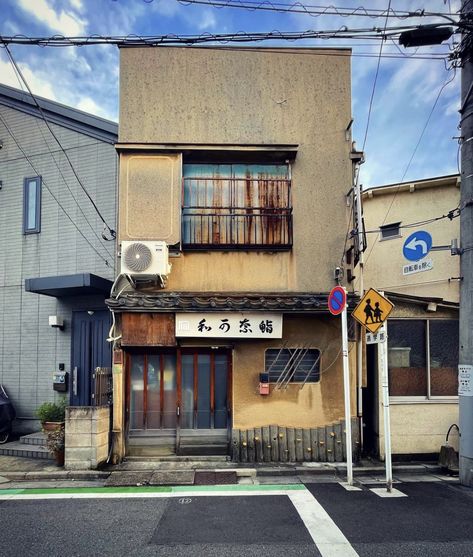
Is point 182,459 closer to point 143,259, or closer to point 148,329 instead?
point 148,329

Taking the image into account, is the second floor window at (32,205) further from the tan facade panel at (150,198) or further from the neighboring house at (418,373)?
the neighboring house at (418,373)

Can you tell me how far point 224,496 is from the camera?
23.4 ft

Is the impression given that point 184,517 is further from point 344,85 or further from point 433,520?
point 344,85

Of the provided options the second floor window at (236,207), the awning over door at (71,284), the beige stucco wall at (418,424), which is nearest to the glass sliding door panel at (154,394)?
the awning over door at (71,284)

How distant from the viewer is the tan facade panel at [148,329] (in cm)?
914

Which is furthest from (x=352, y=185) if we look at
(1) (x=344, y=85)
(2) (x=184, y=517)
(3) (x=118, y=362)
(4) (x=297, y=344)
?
(2) (x=184, y=517)

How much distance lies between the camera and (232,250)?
9734 mm

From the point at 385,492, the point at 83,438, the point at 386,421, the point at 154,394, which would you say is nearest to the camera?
the point at 385,492

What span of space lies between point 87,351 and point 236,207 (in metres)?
5.80

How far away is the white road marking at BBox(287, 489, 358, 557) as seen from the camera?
5.15 metres

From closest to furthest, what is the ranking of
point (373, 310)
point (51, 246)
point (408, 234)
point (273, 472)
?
point (373, 310) → point (273, 472) → point (51, 246) → point (408, 234)

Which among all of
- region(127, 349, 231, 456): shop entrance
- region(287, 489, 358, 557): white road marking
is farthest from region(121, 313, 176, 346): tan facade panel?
region(287, 489, 358, 557): white road marking

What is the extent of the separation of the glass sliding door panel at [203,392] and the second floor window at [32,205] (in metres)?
6.62

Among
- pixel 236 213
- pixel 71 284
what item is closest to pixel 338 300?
pixel 236 213
